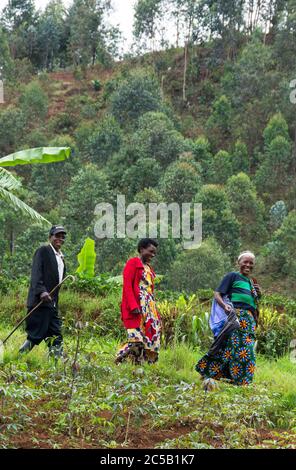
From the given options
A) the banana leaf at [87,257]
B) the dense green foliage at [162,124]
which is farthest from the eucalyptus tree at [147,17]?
the banana leaf at [87,257]

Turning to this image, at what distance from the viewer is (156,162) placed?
108ft

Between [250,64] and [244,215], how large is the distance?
53.3 ft

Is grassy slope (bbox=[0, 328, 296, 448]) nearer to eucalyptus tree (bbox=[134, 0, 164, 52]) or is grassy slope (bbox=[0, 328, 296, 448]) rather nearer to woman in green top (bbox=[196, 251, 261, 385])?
woman in green top (bbox=[196, 251, 261, 385])

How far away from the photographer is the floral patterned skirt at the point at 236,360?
6.08m

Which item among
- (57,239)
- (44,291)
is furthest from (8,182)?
(44,291)

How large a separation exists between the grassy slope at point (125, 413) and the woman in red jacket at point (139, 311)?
0.67m

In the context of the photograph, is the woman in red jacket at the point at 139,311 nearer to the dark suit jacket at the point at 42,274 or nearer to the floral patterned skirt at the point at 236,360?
the floral patterned skirt at the point at 236,360

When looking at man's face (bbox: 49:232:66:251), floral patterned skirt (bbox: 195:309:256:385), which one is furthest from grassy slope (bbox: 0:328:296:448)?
man's face (bbox: 49:232:66:251)

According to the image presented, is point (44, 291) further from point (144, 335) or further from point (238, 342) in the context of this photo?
point (238, 342)

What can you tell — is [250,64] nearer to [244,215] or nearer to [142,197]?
[244,215]

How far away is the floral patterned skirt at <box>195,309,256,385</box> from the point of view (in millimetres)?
6082

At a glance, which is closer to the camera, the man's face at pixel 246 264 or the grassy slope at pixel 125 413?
the grassy slope at pixel 125 413

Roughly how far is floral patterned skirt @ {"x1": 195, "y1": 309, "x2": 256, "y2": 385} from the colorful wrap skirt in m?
0.44

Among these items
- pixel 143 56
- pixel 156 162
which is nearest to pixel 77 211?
pixel 156 162
